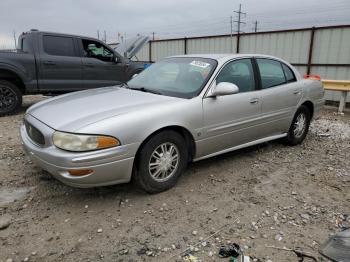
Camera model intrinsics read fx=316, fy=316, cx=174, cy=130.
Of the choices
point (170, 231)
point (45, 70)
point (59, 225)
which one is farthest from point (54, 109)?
point (45, 70)

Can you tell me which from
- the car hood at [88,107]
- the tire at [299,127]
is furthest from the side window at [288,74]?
the car hood at [88,107]

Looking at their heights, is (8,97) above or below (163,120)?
below

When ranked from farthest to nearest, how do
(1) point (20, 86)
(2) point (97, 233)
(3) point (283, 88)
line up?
(1) point (20, 86) < (3) point (283, 88) < (2) point (97, 233)

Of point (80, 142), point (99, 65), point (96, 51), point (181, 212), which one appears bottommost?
point (181, 212)

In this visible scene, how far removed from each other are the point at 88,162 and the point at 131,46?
791 cm

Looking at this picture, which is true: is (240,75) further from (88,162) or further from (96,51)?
(96,51)

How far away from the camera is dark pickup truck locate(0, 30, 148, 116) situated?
713cm

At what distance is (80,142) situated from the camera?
288 cm

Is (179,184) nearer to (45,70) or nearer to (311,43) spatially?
(45,70)

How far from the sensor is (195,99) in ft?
12.0

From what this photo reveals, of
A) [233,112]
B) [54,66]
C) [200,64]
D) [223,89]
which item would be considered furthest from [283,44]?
[223,89]

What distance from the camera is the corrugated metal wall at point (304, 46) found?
9.18m

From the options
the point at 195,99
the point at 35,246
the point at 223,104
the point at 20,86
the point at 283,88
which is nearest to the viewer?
the point at 35,246

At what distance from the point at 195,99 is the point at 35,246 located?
218 centimetres
